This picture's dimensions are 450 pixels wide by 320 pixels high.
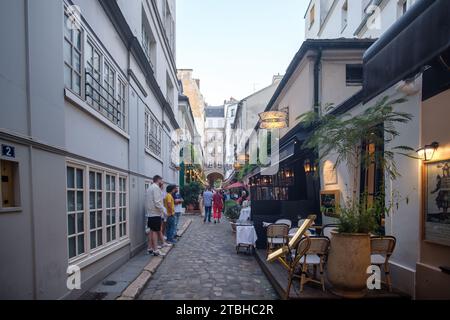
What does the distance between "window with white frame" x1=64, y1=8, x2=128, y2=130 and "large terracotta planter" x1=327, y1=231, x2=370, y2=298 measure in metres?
4.97

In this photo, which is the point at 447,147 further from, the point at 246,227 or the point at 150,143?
the point at 150,143

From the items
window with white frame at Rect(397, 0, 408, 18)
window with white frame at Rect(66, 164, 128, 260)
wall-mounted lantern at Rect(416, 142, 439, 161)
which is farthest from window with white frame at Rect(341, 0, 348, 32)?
window with white frame at Rect(66, 164, 128, 260)

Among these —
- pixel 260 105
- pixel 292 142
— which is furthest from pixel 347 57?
pixel 260 105

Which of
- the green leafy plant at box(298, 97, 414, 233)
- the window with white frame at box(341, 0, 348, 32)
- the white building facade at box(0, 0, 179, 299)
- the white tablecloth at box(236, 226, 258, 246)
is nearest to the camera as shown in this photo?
the white building facade at box(0, 0, 179, 299)

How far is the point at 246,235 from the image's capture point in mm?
8961

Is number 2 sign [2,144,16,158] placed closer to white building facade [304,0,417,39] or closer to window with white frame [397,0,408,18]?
white building facade [304,0,417,39]

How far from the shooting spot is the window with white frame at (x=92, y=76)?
5236 millimetres

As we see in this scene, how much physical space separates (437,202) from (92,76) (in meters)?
6.15

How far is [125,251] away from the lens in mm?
7824

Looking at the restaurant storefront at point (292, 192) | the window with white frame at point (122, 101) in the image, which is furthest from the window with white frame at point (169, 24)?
the window with white frame at point (122, 101)

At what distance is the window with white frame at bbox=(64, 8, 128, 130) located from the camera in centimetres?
524
